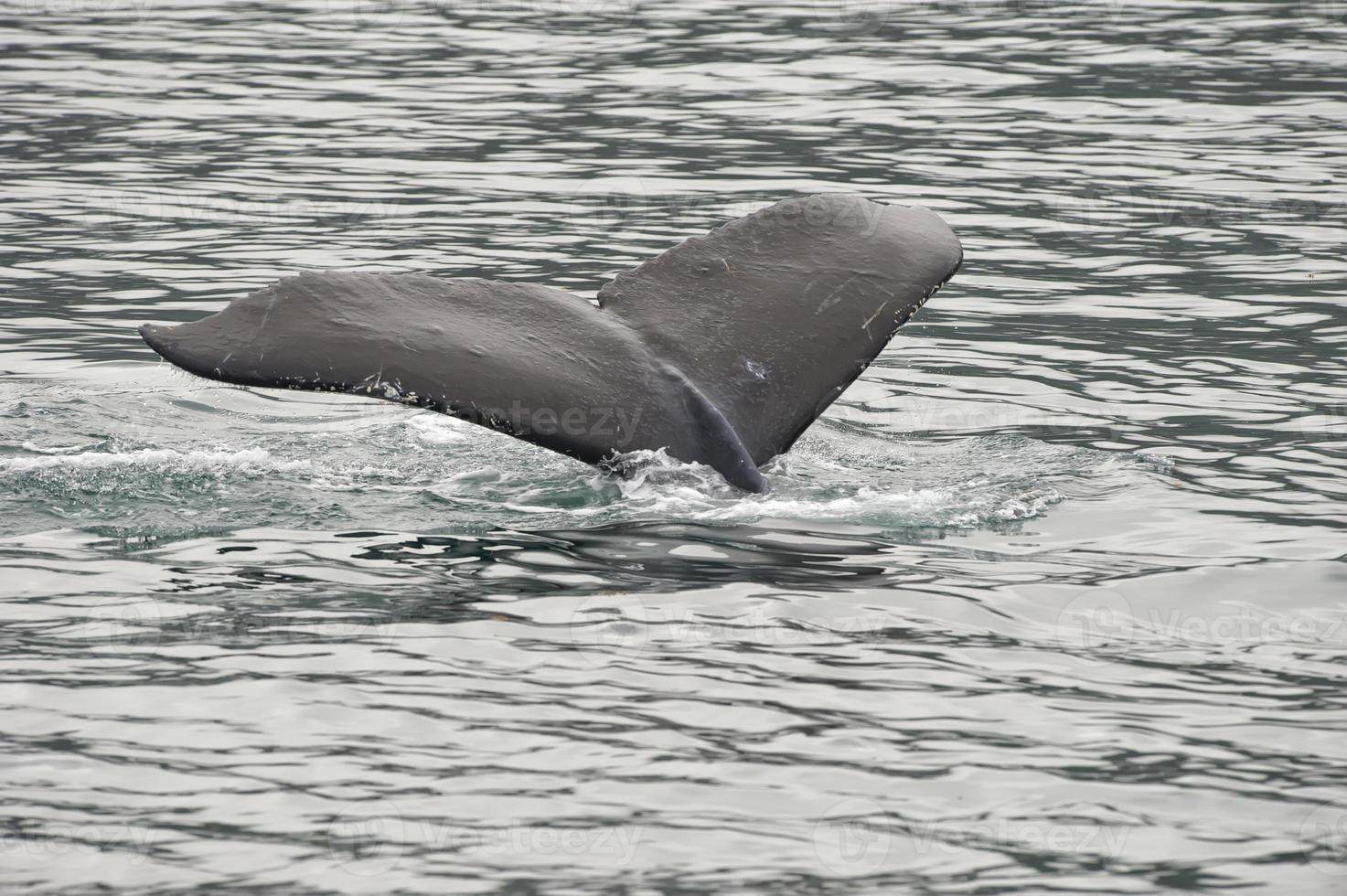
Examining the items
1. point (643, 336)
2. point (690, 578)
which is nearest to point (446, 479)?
point (643, 336)

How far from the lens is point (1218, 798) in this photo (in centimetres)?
563

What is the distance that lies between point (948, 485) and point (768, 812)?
11.5 ft

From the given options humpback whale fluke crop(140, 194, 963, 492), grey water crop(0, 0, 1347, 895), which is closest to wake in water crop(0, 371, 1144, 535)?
grey water crop(0, 0, 1347, 895)

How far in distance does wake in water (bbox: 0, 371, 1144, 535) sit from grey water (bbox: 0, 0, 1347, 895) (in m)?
0.03

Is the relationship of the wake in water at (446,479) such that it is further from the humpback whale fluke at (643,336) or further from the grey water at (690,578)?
the humpback whale fluke at (643,336)

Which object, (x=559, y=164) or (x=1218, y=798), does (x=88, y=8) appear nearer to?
(x=559, y=164)

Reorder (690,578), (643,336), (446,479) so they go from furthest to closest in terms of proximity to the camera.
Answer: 1. (446,479)
2. (643,336)
3. (690,578)

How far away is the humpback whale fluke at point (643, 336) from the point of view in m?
6.71

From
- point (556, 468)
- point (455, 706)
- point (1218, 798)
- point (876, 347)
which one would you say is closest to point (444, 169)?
point (556, 468)

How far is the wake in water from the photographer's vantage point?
8.11 m

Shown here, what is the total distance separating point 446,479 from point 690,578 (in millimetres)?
1863

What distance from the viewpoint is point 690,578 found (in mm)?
7391

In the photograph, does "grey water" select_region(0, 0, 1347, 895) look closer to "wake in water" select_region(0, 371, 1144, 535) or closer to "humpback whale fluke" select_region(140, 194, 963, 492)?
"wake in water" select_region(0, 371, 1144, 535)

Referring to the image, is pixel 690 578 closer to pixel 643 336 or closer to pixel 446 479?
pixel 643 336
